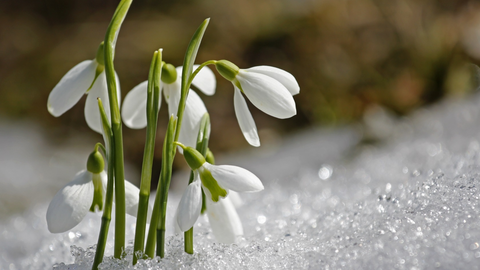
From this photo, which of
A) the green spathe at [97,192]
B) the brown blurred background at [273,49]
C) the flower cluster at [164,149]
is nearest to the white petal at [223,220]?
the flower cluster at [164,149]

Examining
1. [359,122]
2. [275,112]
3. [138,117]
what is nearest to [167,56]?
[359,122]

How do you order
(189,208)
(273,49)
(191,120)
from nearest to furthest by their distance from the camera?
(189,208), (191,120), (273,49)

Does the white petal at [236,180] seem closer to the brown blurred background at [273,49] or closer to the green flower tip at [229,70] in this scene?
the green flower tip at [229,70]

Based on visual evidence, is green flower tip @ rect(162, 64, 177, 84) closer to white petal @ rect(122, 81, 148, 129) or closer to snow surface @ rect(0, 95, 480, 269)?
white petal @ rect(122, 81, 148, 129)

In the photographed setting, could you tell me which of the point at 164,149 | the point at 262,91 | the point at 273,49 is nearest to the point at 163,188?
the point at 164,149

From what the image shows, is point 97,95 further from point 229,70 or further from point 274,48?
point 274,48

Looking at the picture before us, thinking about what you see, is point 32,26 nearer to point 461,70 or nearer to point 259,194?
point 259,194
